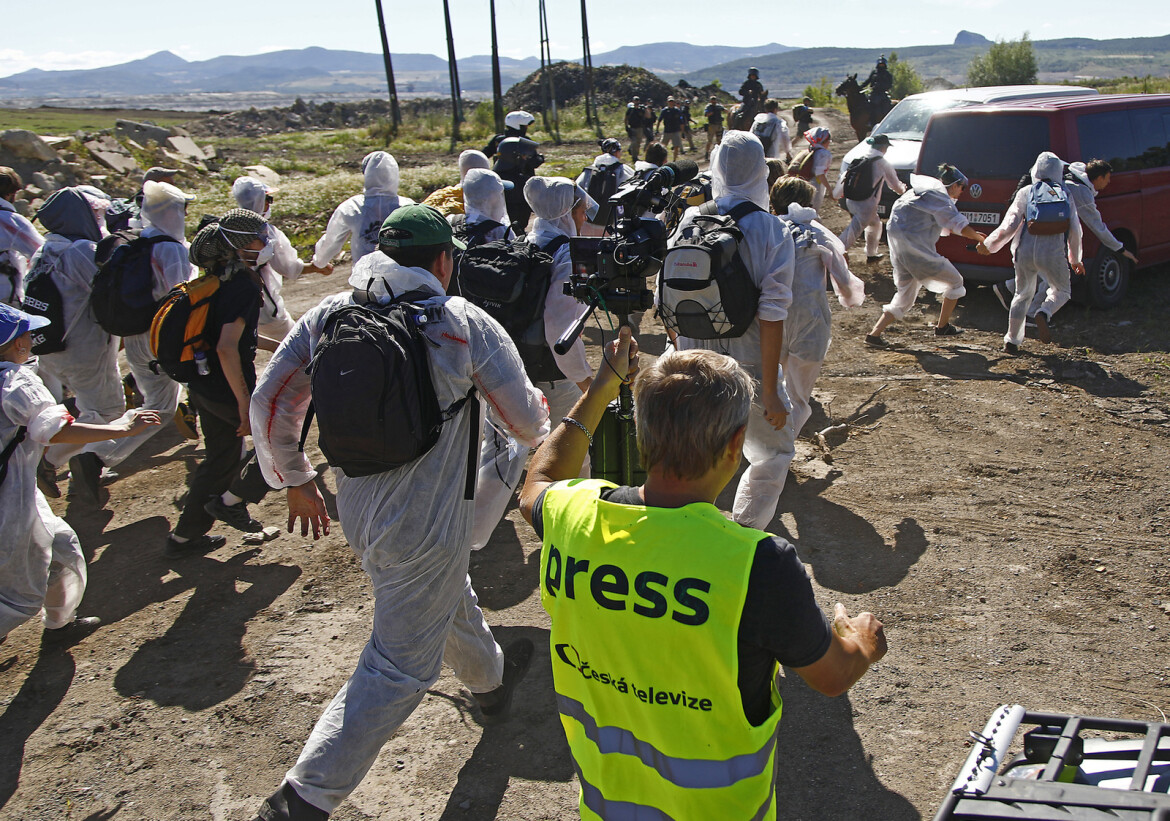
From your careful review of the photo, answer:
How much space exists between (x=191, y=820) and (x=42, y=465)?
3.54 meters

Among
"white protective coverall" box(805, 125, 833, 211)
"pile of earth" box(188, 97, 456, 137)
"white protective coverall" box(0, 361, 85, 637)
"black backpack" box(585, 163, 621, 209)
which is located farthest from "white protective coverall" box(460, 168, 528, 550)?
"pile of earth" box(188, 97, 456, 137)

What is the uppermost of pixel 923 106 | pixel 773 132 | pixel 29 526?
pixel 923 106

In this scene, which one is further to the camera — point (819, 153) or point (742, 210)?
point (819, 153)

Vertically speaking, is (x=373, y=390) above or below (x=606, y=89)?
below

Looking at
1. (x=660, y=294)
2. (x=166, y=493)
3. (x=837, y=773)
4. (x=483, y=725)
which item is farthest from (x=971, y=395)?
(x=166, y=493)

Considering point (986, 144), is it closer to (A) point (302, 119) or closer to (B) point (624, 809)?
(B) point (624, 809)

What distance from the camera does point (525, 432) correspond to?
283 cm

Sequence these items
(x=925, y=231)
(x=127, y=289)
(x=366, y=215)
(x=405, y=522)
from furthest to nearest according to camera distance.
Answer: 1. (x=925, y=231)
2. (x=366, y=215)
3. (x=127, y=289)
4. (x=405, y=522)

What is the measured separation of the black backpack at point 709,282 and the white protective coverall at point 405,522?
1.07m

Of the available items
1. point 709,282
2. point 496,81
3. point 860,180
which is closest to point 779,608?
point 709,282

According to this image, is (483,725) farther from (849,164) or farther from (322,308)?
(849,164)

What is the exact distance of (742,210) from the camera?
3.77 metres

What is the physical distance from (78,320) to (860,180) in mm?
7660

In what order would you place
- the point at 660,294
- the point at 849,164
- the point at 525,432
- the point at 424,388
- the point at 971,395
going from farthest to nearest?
the point at 849,164
the point at 971,395
the point at 660,294
the point at 525,432
the point at 424,388
